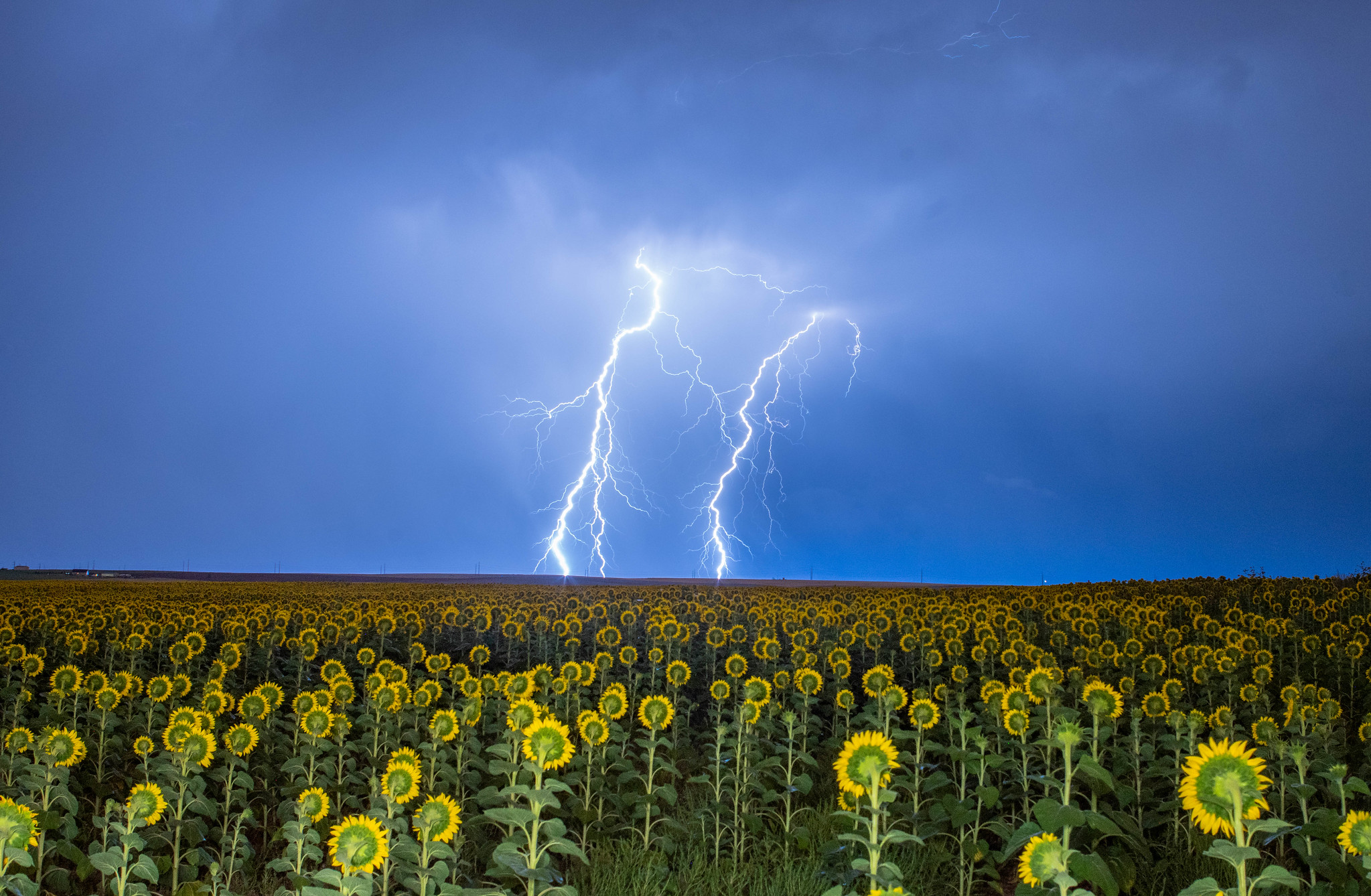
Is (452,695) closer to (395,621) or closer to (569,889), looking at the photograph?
(569,889)

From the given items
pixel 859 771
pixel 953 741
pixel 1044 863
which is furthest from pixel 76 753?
pixel 953 741

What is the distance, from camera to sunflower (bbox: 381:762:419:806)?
13.1 feet

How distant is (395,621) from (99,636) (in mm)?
4977

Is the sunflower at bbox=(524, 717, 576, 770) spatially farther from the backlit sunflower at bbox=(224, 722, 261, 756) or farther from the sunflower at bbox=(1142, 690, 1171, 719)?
the sunflower at bbox=(1142, 690, 1171, 719)

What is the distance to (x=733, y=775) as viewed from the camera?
649 cm

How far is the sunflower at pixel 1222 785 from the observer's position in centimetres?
285

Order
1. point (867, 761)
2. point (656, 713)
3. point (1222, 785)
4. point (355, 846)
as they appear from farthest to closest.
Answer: point (656, 713)
point (355, 846)
point (867, 761)
point (1222, 785)

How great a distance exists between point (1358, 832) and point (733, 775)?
13.7 ft

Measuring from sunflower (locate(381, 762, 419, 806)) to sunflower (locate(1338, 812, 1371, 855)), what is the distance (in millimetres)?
4108

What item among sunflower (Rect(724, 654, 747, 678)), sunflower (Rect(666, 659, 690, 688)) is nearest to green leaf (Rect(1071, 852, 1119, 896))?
sunflower (Rect(666, 659, 690, 688))

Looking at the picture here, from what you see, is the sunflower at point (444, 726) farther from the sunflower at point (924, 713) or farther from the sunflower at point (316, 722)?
the sunflower at point (924, 713)

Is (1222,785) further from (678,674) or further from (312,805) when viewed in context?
(678,674)

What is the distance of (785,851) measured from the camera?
582 cm

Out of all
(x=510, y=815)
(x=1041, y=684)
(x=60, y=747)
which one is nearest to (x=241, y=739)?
(x=60, y=747)
